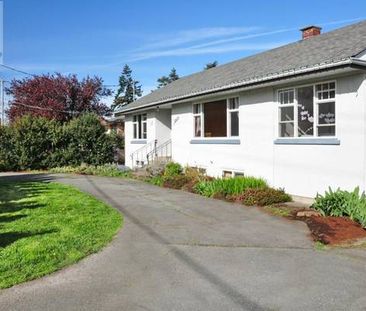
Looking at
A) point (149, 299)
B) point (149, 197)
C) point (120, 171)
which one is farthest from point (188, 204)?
point (120, 171)

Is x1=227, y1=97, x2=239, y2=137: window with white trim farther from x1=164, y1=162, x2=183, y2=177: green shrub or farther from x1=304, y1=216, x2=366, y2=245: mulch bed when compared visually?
x1=304, y1=216, x2=366, y2=245: mulch bed

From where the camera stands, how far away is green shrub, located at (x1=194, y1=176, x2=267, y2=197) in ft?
45.1

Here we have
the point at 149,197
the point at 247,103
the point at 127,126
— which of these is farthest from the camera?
the point at 127,126

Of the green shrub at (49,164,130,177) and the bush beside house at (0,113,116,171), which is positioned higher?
the bush beside house at (0,113,116,171)

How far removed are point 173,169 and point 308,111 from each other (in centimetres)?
848

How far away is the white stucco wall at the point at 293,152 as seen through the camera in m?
11.2

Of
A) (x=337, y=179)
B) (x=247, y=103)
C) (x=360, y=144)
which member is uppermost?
(x=247, y=103)

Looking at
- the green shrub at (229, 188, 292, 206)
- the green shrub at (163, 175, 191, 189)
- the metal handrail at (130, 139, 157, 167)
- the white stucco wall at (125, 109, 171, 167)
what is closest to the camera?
the green shrub at (229, 188, 292, 206)

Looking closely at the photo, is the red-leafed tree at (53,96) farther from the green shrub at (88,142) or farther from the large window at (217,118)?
the large window at (217,118)

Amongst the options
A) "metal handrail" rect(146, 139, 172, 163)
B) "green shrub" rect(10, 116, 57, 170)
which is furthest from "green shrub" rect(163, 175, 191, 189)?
"green shrub" rect(10, 116, 57, 170)

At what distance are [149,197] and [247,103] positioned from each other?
4.62 metres

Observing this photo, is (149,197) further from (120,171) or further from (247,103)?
(120,171)

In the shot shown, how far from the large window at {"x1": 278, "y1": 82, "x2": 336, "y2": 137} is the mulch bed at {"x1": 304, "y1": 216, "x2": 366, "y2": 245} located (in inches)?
127

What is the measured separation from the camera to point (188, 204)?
12820 millimetres
